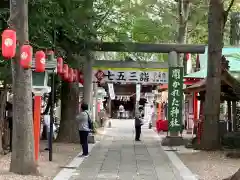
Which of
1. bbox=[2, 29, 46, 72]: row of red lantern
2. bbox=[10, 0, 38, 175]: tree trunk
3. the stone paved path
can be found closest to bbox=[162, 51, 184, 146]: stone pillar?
the stone paved path

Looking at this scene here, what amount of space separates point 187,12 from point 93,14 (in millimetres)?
11086

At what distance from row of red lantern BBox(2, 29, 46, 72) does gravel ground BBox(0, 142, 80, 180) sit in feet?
8.36

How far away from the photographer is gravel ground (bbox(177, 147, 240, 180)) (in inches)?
492

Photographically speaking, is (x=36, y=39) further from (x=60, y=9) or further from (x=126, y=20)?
(x=126, y=20)

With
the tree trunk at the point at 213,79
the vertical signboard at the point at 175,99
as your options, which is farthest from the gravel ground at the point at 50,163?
the tree trunk at the point at 213,79

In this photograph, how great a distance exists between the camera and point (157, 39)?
27.4 m

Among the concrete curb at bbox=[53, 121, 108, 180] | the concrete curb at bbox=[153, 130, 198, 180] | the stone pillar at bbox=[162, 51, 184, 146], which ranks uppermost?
the stone pillar at bbox=[162, 51, 184, 146]

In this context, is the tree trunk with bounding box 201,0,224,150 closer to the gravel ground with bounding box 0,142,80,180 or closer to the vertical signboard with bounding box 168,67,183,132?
the vertical signboard with bounding box 168,67,183,132

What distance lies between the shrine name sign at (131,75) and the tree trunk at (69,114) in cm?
356

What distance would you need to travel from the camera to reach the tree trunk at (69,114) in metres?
21.0

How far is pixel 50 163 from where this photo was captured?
1402 cm

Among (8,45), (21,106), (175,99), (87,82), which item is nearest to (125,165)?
(21,106)

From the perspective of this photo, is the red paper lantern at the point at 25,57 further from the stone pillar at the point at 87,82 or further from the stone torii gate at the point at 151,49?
the stone pillar at the point at 87,82

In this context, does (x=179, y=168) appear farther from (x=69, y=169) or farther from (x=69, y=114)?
(x=69, y=114)
